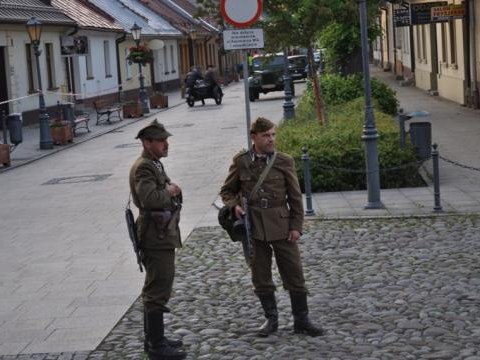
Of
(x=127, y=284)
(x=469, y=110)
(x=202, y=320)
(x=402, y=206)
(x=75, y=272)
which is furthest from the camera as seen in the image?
(x=469, y=110)

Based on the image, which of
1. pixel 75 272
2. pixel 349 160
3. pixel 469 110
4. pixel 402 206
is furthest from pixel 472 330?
pixel 469 110

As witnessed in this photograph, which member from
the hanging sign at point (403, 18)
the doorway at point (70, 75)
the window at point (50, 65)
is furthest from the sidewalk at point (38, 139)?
the hanging sign at point (403, 18)

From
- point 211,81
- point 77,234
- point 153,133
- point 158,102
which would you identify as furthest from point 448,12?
point 153,133

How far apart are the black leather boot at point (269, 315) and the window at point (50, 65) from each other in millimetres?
31990

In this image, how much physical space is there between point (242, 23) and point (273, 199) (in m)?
4.68

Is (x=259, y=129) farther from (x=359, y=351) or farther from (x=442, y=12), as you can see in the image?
(x=442, y=12)

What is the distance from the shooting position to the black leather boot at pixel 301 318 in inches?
278

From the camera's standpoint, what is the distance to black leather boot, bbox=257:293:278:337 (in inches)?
282

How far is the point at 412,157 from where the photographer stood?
14.4 metres

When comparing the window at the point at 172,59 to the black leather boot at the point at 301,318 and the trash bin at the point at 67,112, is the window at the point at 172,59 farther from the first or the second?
the black leather boot at the point at 301,318

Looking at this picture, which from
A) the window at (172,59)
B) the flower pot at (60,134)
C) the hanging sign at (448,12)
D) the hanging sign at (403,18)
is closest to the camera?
the flower pot at (60,134)

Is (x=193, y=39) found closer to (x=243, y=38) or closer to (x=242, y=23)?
(x=243, y=38)

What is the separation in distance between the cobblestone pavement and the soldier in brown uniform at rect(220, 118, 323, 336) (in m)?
0.20

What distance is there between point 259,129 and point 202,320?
1.64 meters
